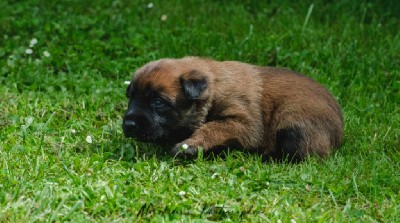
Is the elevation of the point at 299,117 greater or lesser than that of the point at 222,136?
greater

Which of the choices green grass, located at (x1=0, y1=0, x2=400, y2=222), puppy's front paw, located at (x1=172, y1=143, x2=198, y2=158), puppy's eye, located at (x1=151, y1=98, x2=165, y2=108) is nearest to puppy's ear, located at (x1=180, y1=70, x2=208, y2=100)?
puppy's eye, located at (x1=151, y1=98, x2=165, y2=108)

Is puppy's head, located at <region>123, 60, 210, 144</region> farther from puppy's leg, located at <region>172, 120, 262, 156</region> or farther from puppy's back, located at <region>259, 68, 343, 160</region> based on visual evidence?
puppy's back, located at <region>259, 68, 343, 160</region>

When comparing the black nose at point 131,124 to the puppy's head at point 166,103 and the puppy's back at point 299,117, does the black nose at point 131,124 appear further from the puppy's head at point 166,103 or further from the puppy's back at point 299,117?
the puppy's back at point 299,117

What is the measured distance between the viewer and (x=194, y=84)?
7.12m

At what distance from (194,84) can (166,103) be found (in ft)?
1.02

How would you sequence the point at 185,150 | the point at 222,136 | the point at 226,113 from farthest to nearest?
the point at 226,113 → the point at 222,136 → the point at 185,150

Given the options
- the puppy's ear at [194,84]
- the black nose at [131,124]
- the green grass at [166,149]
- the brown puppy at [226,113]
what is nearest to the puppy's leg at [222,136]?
the brown puppy at [226,113]

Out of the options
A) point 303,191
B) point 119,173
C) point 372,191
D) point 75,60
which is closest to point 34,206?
point 119,173

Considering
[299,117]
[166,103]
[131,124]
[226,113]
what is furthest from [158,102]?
[299,117]

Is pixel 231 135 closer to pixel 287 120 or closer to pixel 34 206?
pixel 287 120

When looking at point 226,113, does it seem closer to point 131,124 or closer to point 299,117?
point 299,117

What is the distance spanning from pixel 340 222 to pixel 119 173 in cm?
182

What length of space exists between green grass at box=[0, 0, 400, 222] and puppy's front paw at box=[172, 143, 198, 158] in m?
0.10

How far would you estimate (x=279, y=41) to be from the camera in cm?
991
